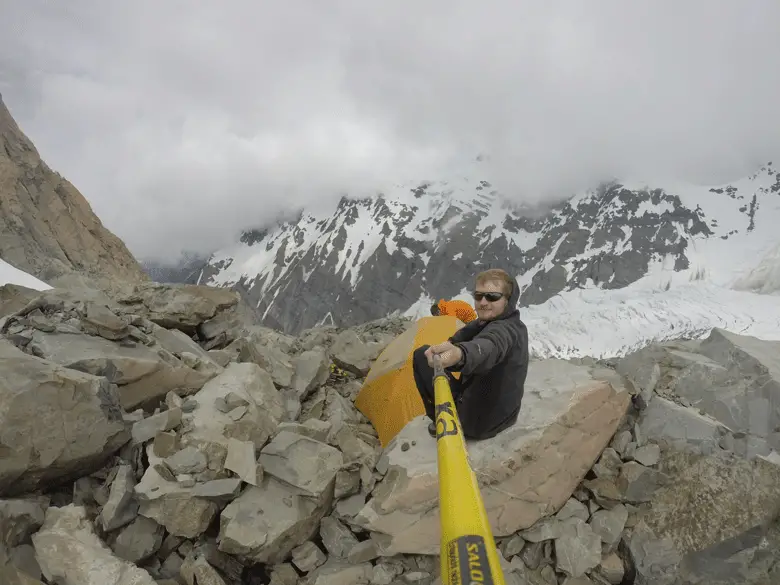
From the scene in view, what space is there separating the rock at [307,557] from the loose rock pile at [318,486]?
0.02m

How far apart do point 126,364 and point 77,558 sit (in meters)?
2.58

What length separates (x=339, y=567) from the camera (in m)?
4.43

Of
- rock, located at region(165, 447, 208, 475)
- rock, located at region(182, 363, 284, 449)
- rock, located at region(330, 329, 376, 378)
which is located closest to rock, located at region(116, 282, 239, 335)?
rock, located at region(330, 329, 376, 378)

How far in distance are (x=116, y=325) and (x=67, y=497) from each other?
2.48 meters

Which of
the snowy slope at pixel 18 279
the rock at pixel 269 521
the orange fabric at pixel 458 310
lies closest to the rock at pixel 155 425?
the rock at pixel 269 521

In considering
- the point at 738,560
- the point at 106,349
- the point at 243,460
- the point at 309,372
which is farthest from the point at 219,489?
the point at 738,560

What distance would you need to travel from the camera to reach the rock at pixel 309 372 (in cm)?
787

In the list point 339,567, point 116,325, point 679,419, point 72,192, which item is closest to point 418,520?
point 339,567

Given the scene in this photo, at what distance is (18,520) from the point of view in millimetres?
3803

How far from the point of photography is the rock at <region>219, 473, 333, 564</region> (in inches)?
170

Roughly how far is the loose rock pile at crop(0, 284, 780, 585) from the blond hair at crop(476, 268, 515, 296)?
73.7 inches

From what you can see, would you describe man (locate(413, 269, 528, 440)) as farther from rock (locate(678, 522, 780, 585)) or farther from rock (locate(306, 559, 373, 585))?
rock (locate(678, 522, 780, 585))

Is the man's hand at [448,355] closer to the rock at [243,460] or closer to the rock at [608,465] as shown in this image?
the rock at [243,460]

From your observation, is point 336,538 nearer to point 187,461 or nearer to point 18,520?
point 187,461
